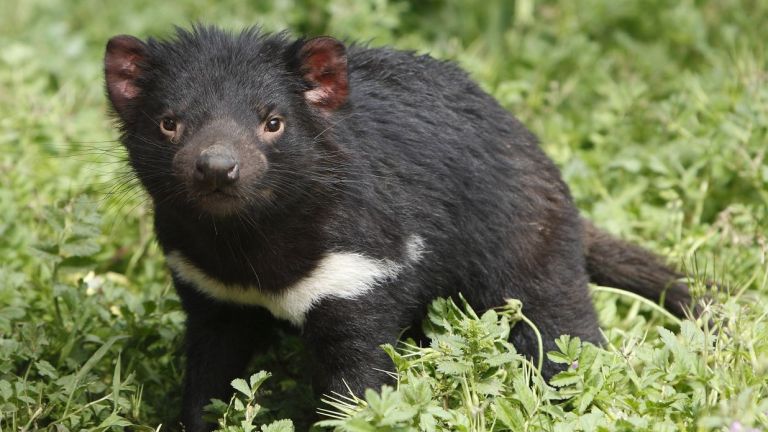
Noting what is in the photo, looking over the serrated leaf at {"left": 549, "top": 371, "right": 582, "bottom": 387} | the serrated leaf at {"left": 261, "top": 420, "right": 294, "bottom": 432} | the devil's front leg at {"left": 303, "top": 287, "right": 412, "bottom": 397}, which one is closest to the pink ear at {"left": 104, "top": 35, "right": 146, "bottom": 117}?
the devil's front leg at {"left": 303, "top": 287, "right": 412, "bottom": 397}

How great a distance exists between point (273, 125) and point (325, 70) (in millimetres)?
318

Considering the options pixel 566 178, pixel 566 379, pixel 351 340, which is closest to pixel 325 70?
pixel 351 340

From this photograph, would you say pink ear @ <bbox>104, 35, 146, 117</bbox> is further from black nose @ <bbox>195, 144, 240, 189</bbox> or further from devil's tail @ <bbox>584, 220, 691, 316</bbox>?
devil's tail @ <bbox>584, 220, 691, 316</bbox>

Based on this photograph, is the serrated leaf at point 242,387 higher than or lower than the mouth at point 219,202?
→ lower

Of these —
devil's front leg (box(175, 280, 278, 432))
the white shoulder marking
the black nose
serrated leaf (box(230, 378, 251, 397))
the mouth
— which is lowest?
devil's front leg (box(175, 280, 278, 432))

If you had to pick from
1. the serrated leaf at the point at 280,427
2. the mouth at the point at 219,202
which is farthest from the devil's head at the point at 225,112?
the serrated leaf at the point at 280,427

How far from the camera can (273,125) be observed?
421 centimetres

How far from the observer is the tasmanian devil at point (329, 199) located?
4.17 metres

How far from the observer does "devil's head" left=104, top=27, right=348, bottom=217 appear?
4.01 metres

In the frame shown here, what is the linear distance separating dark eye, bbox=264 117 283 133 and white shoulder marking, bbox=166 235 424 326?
522 mm

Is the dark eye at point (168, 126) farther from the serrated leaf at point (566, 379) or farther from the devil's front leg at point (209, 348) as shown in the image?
the serrated leaf at point (566, 379)

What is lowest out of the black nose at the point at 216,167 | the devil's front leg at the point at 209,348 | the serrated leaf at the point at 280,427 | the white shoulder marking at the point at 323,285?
the devil's front leg at the point at 209,348

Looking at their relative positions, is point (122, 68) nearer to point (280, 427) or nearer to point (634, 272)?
point (280, 427)

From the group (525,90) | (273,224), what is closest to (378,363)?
(273,224)
